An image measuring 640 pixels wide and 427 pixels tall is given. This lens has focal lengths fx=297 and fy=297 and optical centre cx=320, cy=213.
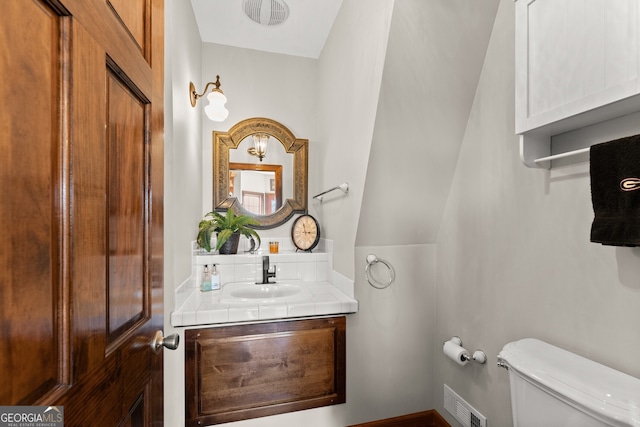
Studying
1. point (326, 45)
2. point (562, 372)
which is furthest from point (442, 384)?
point (326, 45)

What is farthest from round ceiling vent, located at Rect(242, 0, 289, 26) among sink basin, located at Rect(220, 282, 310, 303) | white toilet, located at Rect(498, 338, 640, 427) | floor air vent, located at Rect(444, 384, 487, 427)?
floor air vent, located at Rect(444, 384, 487, 427)

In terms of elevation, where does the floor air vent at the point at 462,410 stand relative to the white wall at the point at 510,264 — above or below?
below

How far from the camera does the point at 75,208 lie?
1.60 ft

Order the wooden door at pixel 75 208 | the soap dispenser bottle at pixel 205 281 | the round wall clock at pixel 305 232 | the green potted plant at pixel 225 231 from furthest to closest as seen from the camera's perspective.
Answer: the round wall clock at pixel 305 232, the green potted plant at pixel 225 231, the soap dispenser bottle at pixel 205 281, the wooden door at pixel 75 208

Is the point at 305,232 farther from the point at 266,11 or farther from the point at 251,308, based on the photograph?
the point at 266,11

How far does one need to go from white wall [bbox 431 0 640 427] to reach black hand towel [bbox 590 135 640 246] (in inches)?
5.2

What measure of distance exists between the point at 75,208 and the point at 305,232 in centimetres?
184

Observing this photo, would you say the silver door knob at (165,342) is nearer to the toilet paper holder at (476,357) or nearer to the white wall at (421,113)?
the white wall at (421,113)

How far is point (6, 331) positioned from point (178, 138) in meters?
1.27

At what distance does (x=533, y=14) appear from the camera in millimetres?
1009

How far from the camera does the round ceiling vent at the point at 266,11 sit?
1.85m

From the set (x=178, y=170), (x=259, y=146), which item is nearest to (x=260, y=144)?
(x=259, y=146)

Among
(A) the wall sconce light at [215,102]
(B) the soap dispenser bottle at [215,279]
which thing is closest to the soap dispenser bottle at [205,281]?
(B) the soap dispenser bottle at [215,279]

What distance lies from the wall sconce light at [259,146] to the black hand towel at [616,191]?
6.49 ft
